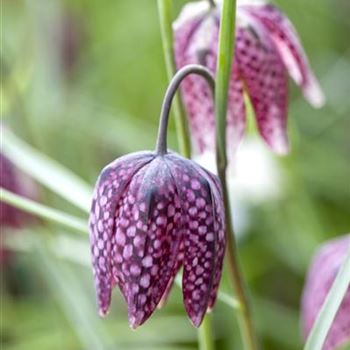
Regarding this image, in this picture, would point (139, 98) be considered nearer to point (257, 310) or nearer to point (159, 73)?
point (159, 73)


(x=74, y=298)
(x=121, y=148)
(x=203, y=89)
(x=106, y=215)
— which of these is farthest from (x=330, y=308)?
(x=121, y=148)

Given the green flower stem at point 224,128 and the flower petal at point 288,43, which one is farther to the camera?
the flower petal at point 288,43

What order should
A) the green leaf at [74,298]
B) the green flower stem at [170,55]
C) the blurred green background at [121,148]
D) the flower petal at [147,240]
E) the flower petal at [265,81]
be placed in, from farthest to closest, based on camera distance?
the blurred green background at [121,148], the green leaf at [74,298], the flower petal at [265,81], the green flower stem at [170,55], the flower petal at [147,240]

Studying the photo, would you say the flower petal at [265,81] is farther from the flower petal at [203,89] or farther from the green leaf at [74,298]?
the green leaf at [74,298]

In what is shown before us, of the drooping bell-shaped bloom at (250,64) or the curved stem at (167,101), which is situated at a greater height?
the curved stem at (167,101)

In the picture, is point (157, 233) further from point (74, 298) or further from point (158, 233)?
point (74, 298)

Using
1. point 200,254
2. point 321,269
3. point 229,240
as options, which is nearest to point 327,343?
point 321,269

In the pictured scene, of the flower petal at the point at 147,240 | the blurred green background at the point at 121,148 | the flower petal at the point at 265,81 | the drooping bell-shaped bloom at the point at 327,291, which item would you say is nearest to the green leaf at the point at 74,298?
the blurred green background at the point at 121,148
